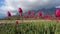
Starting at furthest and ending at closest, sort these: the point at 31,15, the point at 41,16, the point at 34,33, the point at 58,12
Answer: the point at 31,15 → the point at 41,16 → the point at 34,33 → the point at 58,12

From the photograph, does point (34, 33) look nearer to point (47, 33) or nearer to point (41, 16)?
point (47, 33)

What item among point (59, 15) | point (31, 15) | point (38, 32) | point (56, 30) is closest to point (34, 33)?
point (38, 32)

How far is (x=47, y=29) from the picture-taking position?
3.44m

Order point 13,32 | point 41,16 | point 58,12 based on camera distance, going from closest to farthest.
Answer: point 58,12, point 13,32, point 41,16

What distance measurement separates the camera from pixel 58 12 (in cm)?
302

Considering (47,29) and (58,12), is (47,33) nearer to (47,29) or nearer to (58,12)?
(47,29)

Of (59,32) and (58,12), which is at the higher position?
(58,12)

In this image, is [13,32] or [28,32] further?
[13,32]

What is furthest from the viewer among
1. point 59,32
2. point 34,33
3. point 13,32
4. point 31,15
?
point 31,15

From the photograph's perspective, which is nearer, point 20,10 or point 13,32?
point 13,32

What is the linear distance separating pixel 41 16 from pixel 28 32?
68 cm

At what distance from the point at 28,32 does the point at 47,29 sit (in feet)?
1.31

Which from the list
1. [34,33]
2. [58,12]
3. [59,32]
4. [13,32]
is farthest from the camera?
[13,32]

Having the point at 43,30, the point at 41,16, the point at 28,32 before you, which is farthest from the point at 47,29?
the point at 41,16
